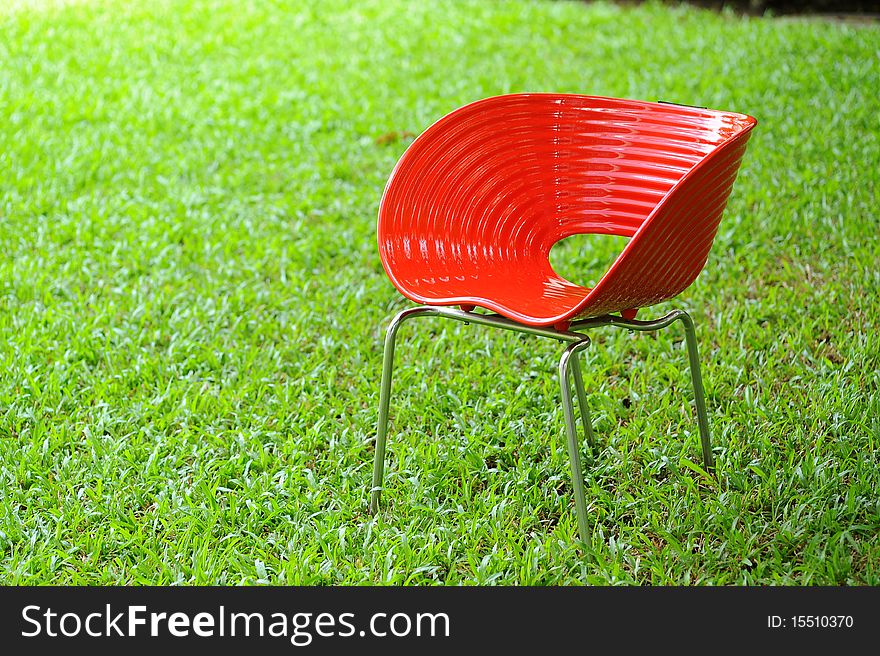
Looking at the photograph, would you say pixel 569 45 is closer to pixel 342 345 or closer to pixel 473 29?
pixel 473 29

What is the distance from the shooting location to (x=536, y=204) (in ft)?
7.86

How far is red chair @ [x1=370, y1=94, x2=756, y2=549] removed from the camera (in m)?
1.98

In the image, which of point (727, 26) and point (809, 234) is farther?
point (727, 26)

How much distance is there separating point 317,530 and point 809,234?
232cm

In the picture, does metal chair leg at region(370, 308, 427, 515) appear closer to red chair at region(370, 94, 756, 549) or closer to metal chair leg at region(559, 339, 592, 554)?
red chair at region(370, 94, 756, 549)

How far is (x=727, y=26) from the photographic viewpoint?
21.5 feet

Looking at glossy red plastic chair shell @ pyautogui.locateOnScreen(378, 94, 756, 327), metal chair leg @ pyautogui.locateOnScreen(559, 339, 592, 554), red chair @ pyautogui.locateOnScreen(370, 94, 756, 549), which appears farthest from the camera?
glossy red plastic chair shell @ pyautogui.locateOnScreen(378, 94, 756, 327)

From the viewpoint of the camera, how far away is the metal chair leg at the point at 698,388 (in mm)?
2168

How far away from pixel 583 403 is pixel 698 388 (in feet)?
0.93

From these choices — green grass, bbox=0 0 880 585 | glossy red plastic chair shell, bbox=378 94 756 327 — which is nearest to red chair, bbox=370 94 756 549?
glossy red plastic chair shell, bbox=378 94 756 327

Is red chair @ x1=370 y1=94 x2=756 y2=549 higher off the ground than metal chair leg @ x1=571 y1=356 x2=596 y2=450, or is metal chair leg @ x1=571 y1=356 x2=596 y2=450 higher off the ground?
red chair @ x1=370 y1=94 x2=756 y2=549

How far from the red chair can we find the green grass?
0.19 m

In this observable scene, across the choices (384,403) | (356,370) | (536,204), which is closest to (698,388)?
(536,204)

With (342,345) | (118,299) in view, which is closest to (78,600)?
(342,345)
